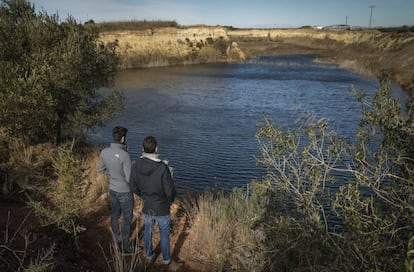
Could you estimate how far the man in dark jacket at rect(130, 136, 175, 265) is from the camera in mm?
5648

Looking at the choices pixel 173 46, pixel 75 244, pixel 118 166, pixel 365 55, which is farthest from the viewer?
pixel 173 46

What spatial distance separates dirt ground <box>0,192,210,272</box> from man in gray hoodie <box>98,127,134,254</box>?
0.81 ft

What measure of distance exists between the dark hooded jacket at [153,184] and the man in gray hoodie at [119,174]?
0.37 metres

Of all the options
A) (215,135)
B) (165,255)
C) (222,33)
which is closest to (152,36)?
(222,33)

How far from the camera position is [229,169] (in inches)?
541

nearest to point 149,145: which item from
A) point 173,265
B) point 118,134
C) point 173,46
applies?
point 118,134

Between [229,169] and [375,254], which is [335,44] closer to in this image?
[229,169]

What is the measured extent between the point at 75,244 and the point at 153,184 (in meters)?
2.14

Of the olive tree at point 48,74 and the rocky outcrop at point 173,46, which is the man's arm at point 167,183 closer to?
the olive tree at point 48,74

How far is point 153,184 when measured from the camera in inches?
223

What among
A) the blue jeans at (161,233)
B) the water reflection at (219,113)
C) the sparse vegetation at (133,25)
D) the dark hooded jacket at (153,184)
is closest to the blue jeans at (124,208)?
the blue jeans at (161,233)

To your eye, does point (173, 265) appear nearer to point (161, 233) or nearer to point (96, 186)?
point (161, 233)

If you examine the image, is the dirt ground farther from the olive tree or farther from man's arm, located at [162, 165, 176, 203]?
the olive tree

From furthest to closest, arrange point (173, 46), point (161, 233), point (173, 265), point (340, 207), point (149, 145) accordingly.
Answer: point (173, 46), point (173, 265), point (161, 233), point (149, 145), point (340, 207)
